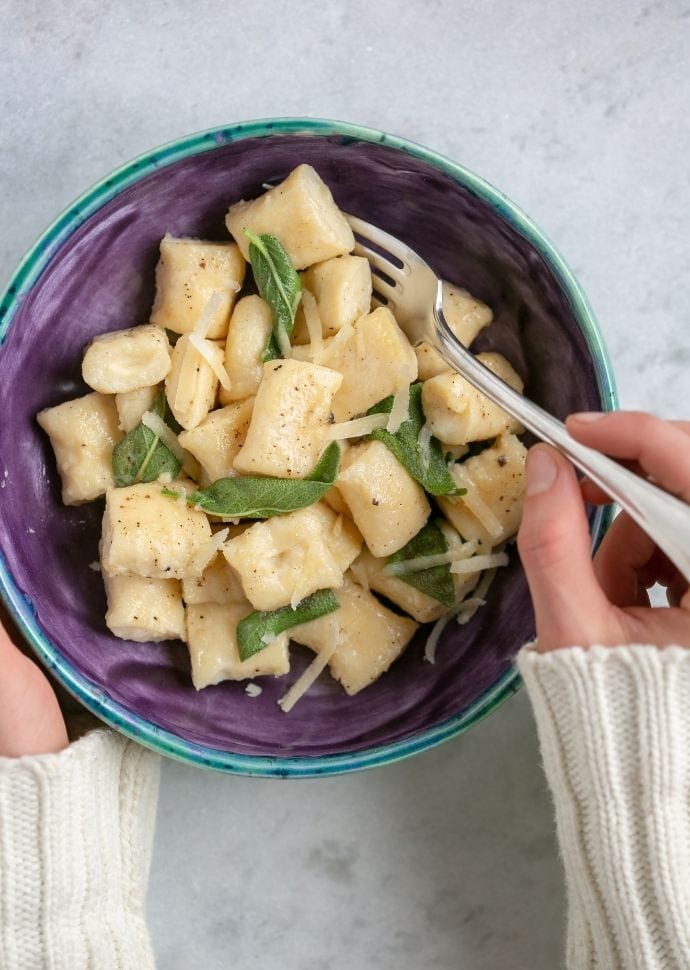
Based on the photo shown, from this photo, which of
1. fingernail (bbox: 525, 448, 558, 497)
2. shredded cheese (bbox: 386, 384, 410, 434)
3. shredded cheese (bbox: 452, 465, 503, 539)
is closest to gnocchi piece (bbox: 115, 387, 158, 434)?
shredded cheese (bbox: 386, 384, 410, 434)

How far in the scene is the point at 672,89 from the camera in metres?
1.57

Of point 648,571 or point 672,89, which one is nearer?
point 648,571

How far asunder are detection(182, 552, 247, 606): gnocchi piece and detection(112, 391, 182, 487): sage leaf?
0.14 metres

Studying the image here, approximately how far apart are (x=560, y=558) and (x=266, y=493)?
0.40 m

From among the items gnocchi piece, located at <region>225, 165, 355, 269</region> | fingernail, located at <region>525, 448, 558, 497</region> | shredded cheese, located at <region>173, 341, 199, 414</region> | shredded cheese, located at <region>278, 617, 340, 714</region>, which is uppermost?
gnocchi piece, located at <region>225, 165, 355, 269</region>

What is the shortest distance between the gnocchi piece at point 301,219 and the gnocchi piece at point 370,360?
0.11 metres

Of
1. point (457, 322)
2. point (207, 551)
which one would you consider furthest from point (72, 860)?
point (457, 322)

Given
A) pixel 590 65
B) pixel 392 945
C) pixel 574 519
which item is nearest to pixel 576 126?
pixel 590 65

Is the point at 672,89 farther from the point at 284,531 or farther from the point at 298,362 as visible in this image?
the point at 284,531

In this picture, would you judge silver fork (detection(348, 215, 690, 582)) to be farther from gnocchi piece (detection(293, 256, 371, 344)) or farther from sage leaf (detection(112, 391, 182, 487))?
sage leaf (detection(112, 391, 182, 487))

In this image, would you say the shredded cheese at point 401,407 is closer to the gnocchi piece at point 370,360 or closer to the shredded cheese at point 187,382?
the gnocchi piece at point 370,360

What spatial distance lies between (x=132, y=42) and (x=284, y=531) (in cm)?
77

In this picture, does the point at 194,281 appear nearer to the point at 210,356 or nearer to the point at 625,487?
the point at 210,356

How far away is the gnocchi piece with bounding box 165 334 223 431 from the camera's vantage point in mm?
1361
